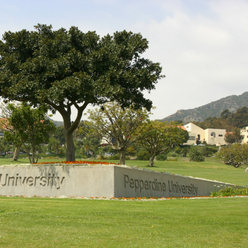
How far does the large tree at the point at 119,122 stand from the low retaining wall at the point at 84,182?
15.4 m

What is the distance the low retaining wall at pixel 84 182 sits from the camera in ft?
47.0

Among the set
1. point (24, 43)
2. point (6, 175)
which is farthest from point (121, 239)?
point (24, 43)

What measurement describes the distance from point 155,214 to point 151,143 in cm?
3859

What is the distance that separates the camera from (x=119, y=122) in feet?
110

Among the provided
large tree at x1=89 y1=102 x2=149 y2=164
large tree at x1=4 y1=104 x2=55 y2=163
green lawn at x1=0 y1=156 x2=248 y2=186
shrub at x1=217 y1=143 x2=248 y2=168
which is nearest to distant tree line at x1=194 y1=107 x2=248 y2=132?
shrub at x1=217 y1=143 x2=248 y2=168

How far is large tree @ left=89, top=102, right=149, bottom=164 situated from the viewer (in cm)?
3319

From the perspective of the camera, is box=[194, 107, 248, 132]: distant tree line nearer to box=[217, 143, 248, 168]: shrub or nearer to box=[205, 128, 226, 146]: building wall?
box=[205, 128, 226, 146]: building wall

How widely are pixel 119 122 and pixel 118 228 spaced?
26.9 m

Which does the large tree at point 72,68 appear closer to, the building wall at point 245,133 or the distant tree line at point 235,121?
the building wall at point 245,133

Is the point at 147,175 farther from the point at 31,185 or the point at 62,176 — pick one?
the point at 31,185

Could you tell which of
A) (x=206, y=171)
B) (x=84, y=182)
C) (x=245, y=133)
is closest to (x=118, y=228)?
(x=84, y=182)

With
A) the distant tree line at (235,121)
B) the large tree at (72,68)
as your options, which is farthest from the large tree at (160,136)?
the distant tree line at (235,121)

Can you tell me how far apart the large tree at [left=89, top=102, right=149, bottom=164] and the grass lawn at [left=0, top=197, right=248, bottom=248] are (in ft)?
79.6

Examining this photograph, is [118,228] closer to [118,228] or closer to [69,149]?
[118,228]
